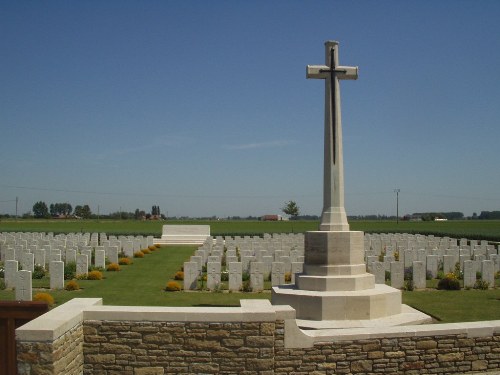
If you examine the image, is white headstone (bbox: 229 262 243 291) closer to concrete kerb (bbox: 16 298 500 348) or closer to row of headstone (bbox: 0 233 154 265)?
row of headstone (bbox: 0 233 154 265)

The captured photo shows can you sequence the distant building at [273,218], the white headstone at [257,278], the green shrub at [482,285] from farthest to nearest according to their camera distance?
the distant building at [273,218]
the green shrub at [482,285]
the white headstone at [257,278]

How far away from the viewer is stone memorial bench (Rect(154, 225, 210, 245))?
3125 cm

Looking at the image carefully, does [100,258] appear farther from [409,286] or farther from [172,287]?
[409,286]

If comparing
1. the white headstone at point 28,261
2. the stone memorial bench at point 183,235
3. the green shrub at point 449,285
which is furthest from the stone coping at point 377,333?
the stone memorial bench at point 183,235

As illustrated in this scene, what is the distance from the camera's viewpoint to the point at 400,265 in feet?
45.3

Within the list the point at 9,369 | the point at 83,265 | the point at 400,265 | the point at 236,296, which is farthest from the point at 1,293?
the point at 400,265

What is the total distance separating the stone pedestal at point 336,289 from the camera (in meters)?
8.75

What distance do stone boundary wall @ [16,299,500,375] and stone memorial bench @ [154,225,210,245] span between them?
2503 centimetres

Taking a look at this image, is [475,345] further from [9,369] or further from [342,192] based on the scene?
[9,369]

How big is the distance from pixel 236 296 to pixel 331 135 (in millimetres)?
5317

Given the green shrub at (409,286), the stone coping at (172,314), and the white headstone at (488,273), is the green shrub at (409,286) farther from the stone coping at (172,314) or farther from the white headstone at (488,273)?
the stone coping at (172,314)

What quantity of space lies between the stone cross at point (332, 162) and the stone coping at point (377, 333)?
3539 mm

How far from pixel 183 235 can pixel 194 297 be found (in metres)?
20.0

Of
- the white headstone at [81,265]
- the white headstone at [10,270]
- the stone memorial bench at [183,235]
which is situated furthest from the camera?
the stone memorial bench at [183,235]
